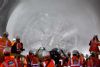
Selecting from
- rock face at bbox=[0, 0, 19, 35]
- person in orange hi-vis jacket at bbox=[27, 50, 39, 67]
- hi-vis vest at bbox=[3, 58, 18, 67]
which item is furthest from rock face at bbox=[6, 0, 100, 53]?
hi-vis vest at bbox=[3, 58, 18, 67]

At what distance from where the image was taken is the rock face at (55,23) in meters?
36.3

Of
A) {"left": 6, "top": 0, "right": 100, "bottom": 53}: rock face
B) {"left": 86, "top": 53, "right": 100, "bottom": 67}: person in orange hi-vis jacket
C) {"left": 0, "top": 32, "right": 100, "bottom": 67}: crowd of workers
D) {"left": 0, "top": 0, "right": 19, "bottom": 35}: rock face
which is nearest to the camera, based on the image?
{"left": 0, "top": 32, "right": 100, "bottom": 67}: crowd of workers

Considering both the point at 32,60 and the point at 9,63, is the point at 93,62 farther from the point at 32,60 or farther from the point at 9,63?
the point at 9,63

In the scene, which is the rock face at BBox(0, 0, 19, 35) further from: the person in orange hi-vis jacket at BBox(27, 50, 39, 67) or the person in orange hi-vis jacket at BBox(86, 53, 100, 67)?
the person in orange hi-vis jacket at BBox(86, 53, 100, 67)

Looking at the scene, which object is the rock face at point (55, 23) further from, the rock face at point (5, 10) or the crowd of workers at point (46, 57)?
the crowd of workers at point (46, 57)

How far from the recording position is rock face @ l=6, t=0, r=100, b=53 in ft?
119

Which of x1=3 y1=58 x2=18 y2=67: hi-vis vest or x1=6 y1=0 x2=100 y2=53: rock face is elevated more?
x1=6 y1=0 x2=100 y2=53: rock face

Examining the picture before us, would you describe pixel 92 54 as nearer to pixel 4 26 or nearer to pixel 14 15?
pixel 4 26

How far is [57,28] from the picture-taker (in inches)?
1590

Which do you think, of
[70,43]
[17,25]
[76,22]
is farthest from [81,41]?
[17,25]

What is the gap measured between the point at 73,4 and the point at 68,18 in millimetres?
1790

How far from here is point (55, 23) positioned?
41.6 m

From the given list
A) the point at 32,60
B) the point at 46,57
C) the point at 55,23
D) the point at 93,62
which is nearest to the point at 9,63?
the point at 46,57

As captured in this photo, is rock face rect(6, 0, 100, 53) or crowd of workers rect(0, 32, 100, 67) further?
rock face rect(6, 0, 100, 53)
